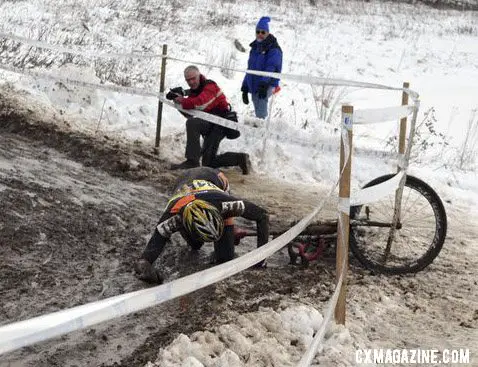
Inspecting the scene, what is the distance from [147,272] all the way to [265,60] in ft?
16.3

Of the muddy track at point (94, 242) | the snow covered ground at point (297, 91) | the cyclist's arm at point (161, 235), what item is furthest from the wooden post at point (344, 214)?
the cyclist's arm at point (161, 235)

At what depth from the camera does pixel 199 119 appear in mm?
8242

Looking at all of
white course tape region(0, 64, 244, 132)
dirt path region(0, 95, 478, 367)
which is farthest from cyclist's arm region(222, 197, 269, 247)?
white course tape region(0, 64, 244, 132)

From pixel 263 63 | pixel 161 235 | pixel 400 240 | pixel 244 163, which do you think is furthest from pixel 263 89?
pixel 161 235

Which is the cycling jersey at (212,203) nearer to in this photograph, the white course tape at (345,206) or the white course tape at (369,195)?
the white course tape at (369,195)

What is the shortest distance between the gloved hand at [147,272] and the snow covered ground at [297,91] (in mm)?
1187

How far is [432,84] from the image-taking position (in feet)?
56.0

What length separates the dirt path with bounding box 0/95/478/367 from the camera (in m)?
4.11

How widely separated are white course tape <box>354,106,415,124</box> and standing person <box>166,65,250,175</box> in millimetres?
3506

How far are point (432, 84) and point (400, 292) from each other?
43.5 feet

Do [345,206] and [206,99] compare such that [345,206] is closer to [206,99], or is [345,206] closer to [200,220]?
[200,220]

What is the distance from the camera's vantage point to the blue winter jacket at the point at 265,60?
9.07 meters

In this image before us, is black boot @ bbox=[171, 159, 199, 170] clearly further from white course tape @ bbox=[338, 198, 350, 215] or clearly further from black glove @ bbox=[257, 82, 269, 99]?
white course tape @ bbox=[338, 198, 350, 215]

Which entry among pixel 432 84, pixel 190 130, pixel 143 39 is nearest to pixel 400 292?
pixel 190 130
